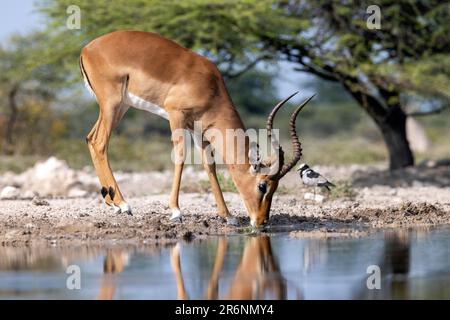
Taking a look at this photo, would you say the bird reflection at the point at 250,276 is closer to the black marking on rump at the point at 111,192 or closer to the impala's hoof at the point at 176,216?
the impala's hoof at the point at 176,216

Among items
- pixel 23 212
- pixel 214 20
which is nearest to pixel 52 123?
pixel 214 20

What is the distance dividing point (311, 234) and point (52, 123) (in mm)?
18892

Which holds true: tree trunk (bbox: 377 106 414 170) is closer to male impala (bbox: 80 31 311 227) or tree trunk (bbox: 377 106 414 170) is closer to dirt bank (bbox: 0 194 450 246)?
A: dirt bank (bbox: 0 194 450 246)

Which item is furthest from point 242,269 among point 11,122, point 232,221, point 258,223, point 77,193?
point 11,122

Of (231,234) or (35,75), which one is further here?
(35,75)

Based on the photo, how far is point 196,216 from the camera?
33.9 feet

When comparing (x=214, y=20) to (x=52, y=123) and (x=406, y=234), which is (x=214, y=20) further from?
(x=52, y=123)

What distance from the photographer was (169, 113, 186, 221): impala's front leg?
9.84 m

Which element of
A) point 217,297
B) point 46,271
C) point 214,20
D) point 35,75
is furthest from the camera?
point 35,75

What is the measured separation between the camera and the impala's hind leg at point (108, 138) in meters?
10.3

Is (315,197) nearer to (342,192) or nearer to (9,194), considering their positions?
(342,192)

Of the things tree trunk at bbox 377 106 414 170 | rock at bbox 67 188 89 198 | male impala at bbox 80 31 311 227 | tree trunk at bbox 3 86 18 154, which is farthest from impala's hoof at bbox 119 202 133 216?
tree trunk at bbox 3 86 18 154
